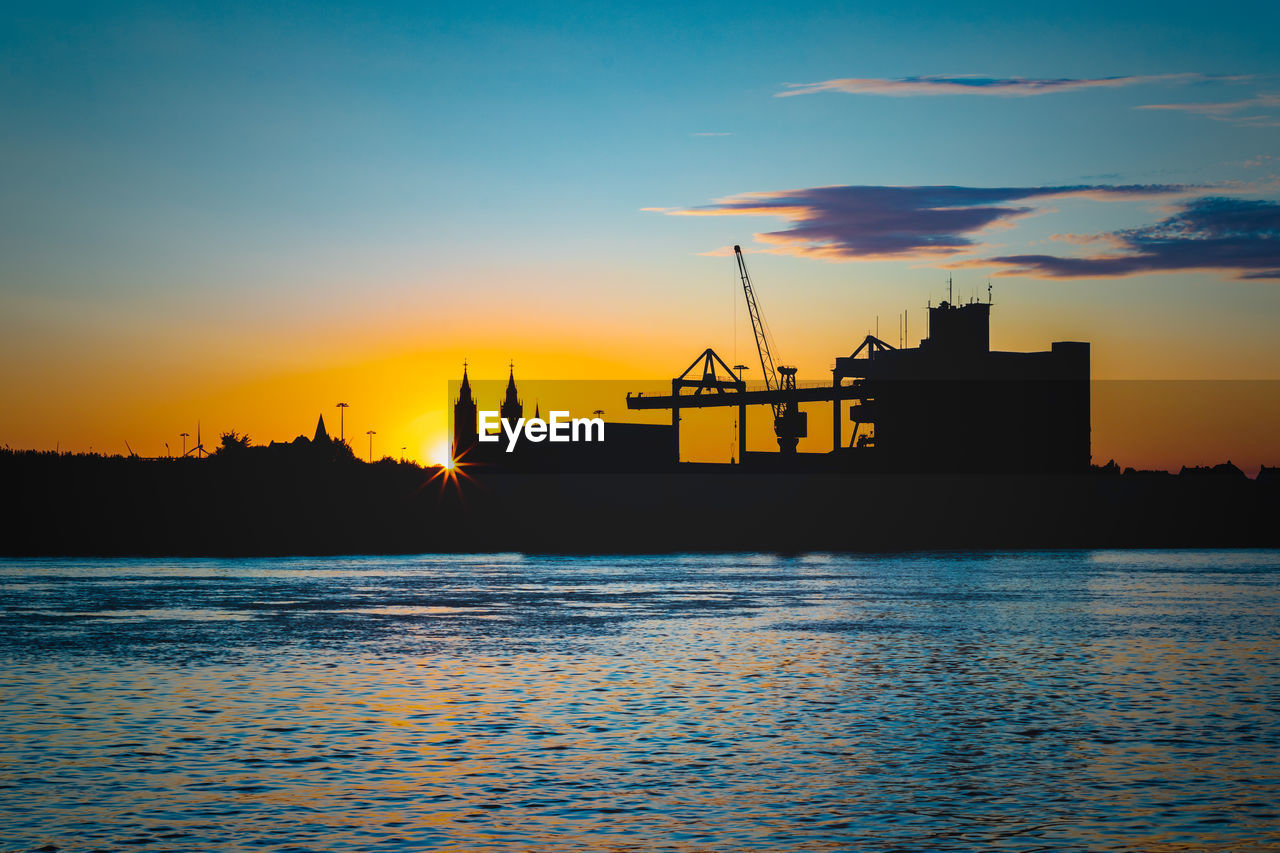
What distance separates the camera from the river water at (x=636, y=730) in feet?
70.2

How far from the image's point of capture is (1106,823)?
21.4 meters

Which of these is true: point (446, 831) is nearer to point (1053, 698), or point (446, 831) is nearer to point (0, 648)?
point (1053, 698)

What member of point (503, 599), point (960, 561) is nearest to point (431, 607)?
point (503, 599)

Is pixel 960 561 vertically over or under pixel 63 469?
under

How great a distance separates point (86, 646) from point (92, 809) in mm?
30477

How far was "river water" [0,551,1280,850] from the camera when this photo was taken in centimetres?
2139

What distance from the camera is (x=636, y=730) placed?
1222 inches

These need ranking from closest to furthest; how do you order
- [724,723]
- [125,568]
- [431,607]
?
[724,723], [431,607], [125,568]

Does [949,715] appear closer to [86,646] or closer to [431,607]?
[86,646]

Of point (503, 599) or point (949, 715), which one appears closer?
point (949, 715)

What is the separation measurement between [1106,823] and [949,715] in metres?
12.1

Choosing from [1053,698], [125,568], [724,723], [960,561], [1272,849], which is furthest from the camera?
[960,561]

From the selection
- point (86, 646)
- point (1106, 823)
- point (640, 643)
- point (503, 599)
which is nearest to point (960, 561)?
point (503, 599)

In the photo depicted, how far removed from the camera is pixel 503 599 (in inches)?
3241
